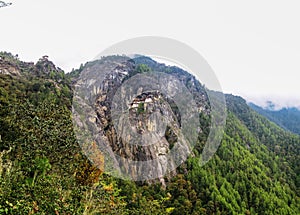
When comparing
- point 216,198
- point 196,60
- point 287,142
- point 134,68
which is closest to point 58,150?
point 196,60

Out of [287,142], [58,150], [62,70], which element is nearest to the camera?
[58,150]

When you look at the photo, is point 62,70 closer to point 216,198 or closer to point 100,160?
point 216,198

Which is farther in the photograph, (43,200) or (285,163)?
(285,163)

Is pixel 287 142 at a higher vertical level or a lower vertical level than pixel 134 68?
lower

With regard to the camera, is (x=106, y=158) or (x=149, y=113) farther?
(x=149, y=113)

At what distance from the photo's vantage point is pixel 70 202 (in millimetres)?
9547

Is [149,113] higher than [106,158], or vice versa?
[149,113]

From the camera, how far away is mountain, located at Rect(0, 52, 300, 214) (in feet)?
35.0

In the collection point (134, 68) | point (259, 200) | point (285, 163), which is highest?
point (134, 68)

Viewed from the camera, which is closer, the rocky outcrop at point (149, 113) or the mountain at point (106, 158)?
the mountain at point (106, 158)

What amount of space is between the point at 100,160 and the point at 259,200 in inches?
1362

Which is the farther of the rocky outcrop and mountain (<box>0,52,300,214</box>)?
the rocky outcrop

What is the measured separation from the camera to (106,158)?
15875mm

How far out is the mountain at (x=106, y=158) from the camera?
10.7 metres
